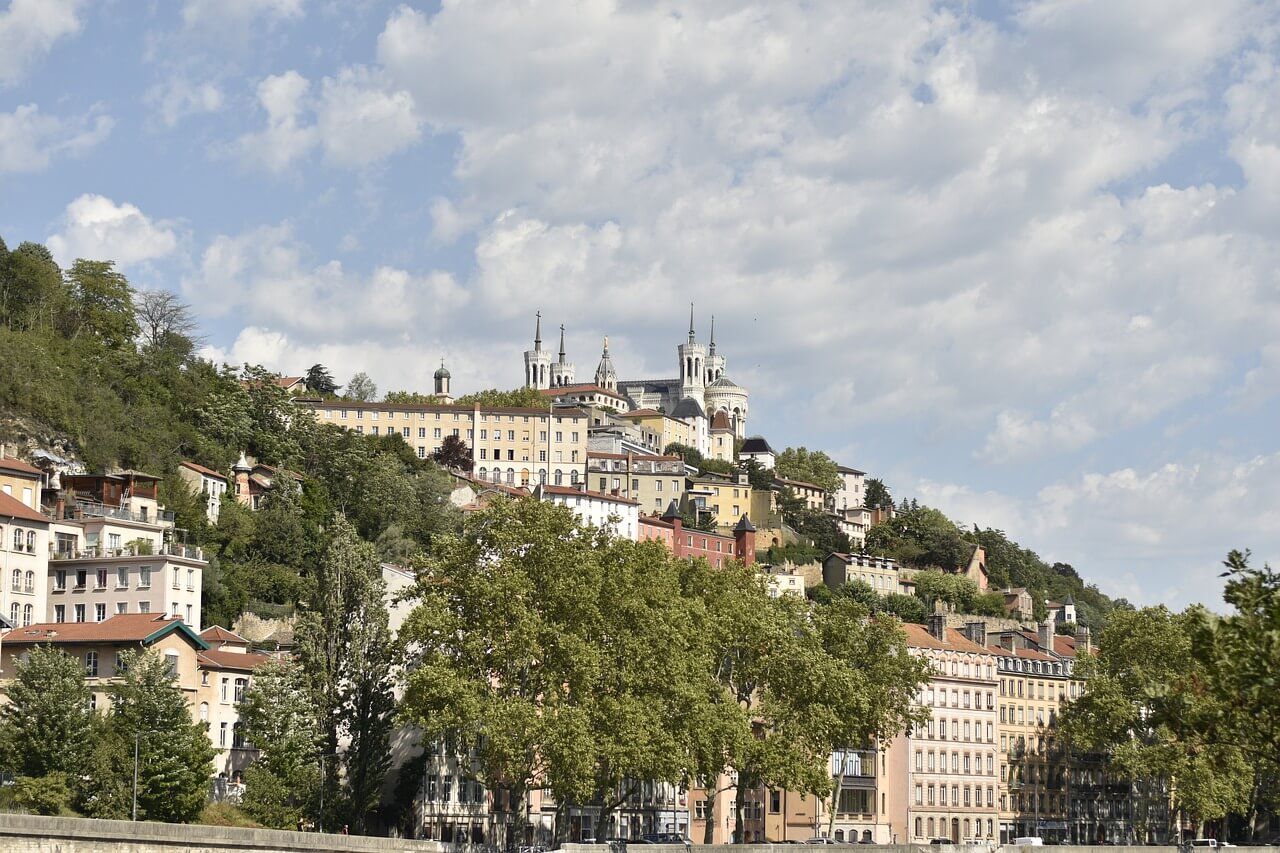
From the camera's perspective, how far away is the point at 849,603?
10006cm

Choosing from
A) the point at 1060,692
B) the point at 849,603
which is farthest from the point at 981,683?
the point at 849,603

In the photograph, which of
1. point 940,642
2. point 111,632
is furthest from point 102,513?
point 940,642

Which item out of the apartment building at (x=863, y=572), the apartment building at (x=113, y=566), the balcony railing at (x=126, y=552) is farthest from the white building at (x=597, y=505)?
the balcony railing at (x=126, y=552)

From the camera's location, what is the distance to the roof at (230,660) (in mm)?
79438

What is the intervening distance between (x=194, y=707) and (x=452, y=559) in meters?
13.4

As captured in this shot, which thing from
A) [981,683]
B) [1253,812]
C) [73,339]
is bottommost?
[1253,812]

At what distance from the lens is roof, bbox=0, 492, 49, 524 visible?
88.1 metres

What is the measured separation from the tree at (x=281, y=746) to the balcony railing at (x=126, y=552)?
23.4m

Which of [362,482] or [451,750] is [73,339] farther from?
[451,750]

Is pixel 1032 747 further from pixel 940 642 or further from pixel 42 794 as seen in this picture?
pixel 42 794

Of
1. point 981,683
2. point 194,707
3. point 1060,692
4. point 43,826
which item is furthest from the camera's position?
point 1060,692

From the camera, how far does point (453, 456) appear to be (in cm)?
19150

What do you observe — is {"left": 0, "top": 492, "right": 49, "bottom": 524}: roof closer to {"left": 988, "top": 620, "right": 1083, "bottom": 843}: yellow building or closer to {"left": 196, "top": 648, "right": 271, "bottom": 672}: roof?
{"left": 196, "top": 648, "right": 271, "bottom": 672}: roof

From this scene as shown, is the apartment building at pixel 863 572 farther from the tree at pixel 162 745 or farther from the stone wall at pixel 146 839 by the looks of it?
the stone wall at pixel 146 839
